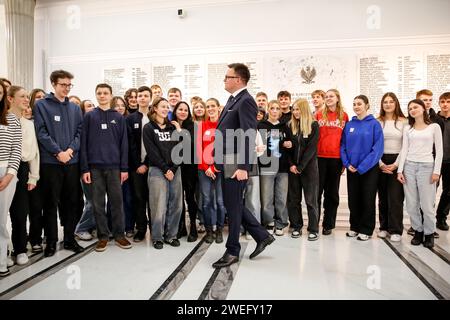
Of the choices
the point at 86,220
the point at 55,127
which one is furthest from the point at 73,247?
the point at 55,127

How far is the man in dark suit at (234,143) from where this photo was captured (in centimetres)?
250

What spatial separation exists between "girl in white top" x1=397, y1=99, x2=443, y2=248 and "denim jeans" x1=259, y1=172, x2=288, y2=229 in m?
1.18

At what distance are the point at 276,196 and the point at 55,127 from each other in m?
2.33

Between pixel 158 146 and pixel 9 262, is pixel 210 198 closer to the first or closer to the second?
pixel 158 146

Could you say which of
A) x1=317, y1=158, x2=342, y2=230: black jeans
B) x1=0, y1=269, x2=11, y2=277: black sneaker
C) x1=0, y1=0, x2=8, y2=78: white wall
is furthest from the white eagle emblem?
x1=0, y1=0, x2=8, y2=78: white wall

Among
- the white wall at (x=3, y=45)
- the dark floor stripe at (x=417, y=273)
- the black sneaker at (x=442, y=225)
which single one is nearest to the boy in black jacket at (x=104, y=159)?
the dark floor stripe at (x=417, y=273)

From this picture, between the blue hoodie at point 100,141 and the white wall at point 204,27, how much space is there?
3.12 metres

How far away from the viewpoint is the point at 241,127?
2.51 meters

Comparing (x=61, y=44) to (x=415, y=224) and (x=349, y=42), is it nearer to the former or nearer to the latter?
(x=349, y=42)

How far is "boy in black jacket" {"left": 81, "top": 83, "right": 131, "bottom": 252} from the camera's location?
3049 millimetres

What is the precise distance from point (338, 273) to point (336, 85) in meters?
3.65

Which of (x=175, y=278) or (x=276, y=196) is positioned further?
(x=276, y=196)

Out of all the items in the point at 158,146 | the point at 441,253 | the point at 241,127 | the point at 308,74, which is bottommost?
→ the point at 441,253

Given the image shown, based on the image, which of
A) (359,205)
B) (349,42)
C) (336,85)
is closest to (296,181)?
(359,205)
